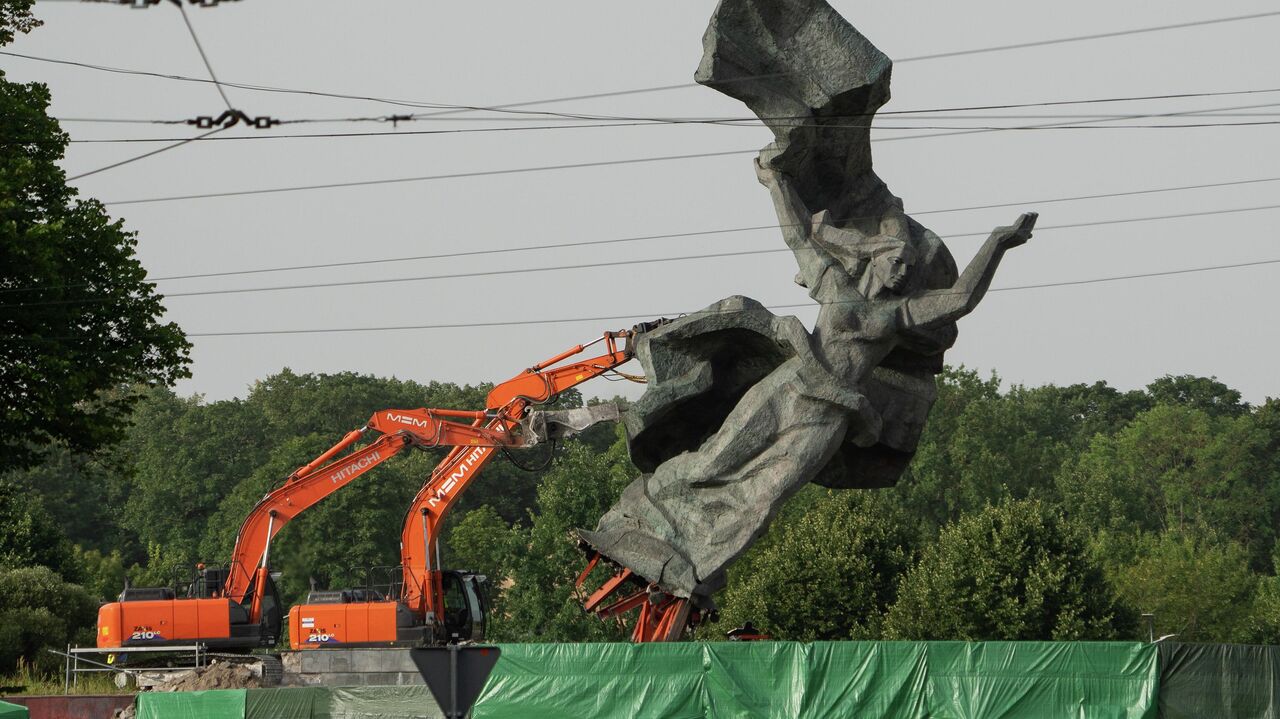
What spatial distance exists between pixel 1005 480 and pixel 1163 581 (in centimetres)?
1485

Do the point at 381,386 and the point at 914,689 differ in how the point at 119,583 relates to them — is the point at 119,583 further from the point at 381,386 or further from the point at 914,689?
A: the point at 914,689

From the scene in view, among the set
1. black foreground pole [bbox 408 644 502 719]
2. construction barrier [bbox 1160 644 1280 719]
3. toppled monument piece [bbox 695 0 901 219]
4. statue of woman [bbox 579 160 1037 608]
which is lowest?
construction barrier [bbox 1160 644 1280 719]

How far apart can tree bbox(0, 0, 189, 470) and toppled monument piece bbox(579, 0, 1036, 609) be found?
10354 millimetres

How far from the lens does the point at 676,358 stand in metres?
23.8

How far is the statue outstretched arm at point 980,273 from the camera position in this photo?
73.2 ft

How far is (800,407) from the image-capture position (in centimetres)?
2286

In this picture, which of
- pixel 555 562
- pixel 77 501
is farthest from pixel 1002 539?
pixel 77 501

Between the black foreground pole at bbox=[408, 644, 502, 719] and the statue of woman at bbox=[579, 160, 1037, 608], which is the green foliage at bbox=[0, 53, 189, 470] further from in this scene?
the black foreground pole at bbox=[408, 644, 502, 719]

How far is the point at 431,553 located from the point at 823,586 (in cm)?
1961

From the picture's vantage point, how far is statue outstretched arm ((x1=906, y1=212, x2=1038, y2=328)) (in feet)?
73.2

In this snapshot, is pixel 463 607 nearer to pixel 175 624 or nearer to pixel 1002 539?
pixel 175 624

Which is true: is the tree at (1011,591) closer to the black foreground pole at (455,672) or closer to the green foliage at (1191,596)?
the green foliage at (1191,596)

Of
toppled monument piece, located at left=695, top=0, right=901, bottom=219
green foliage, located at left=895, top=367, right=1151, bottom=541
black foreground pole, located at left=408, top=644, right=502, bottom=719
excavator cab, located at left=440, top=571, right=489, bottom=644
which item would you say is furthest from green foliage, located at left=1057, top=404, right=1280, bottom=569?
black foreground pole, located at left=408, top=644, right=502, bottom=719

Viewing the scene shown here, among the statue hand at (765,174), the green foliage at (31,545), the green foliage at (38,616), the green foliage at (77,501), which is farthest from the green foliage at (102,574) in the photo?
the statue hand at (765,174)
